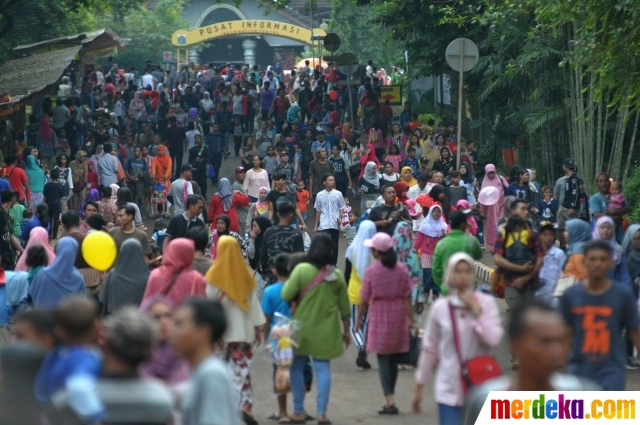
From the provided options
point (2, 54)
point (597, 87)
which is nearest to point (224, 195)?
point (597, 87)

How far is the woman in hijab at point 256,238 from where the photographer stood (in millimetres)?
13852

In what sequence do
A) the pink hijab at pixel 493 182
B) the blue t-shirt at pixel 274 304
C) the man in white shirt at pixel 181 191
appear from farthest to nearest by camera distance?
the man in white shirt at pixel 181 191
the pink hijab at pixel 493 182
the blue t-shirt at pixel 274 304

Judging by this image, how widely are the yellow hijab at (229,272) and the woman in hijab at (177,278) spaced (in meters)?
0.25

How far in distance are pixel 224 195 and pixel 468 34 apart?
10558mm

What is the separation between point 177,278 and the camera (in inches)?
374

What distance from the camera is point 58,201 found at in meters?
22.8

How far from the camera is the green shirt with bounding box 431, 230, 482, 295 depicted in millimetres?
11359

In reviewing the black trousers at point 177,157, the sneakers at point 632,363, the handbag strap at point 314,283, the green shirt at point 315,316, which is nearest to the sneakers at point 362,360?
the green shirt at point 315,316

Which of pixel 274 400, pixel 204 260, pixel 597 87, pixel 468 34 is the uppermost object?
pixel 468 34

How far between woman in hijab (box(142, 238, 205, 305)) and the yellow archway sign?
55720 mm

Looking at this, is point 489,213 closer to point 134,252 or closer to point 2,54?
point 134,252

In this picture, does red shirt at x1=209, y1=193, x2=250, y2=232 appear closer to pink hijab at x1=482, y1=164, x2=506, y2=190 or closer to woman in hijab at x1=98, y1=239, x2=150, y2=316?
pink hijab at x1=482, y1=164, x2=506, y2=190

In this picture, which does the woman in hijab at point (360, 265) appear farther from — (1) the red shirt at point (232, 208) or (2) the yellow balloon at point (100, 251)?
(1) the red shirt at point (232, 208)

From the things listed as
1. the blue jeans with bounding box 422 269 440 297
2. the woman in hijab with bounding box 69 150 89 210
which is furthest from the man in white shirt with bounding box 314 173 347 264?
the woman in hijab with bounding box 69 150 89 210
